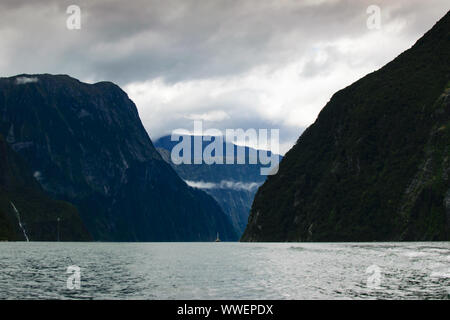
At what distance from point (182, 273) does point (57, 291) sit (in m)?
28.0
